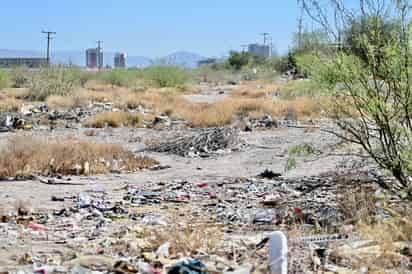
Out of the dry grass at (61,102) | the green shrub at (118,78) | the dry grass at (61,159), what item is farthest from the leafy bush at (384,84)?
the green shrub at (118,78)

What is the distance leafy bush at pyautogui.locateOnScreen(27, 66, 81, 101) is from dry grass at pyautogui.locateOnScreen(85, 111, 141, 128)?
13.3 meters

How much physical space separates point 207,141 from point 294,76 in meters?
7.72

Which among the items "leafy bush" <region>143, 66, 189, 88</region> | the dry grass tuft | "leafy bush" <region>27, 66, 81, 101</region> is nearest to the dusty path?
the dry grass tuft

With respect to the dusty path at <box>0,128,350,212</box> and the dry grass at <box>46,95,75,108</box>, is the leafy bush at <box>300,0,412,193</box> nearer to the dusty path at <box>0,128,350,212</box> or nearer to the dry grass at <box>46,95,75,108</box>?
the dusty path at <box>0,128,350,212</box>

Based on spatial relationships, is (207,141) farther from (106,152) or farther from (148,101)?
(148,101)

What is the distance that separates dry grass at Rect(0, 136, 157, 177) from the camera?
564 inches

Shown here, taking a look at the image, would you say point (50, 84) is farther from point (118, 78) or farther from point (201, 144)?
point (201, 144)

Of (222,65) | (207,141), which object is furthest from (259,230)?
(222,65)

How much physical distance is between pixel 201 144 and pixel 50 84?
2398 centimetres

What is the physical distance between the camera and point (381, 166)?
952cm

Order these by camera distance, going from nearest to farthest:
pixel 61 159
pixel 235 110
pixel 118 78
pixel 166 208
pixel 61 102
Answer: pixel 166 208
pixel 61 159
pixel 235 110
pixel 61 102
pixel 118 78

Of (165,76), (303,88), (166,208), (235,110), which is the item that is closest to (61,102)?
(235,110)

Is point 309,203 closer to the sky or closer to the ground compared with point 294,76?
closer to the ground

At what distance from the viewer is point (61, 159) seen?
14828 millimetres
